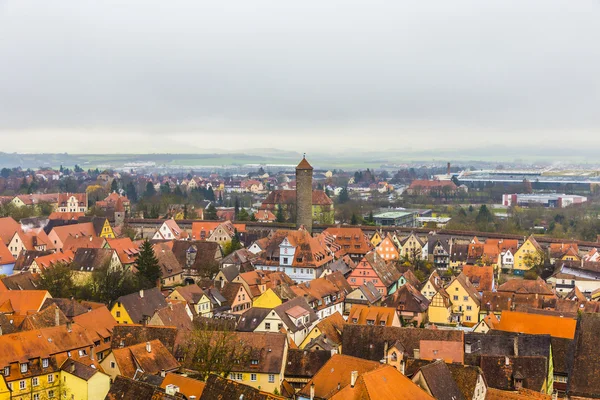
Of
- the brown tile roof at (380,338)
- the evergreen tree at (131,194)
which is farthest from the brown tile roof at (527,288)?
the evergreen tree at (131,194)

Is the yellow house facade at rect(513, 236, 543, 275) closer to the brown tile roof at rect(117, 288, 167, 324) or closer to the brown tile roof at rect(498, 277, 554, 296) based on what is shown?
the brown tile roof at rect(498, 277, 554, 296)

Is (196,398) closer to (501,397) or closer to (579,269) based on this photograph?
(501,397)

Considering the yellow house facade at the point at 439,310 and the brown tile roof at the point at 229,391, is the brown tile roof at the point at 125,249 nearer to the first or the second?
the yellow house facade at the point at 439,310

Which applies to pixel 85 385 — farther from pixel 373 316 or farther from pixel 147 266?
pixel 147 266

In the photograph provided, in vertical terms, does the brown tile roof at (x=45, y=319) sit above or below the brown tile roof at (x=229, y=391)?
below

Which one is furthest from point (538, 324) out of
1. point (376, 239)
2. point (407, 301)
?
point (376, 239)

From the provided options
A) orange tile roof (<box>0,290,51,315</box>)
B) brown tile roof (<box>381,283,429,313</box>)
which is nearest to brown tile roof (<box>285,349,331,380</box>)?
brown tile roof (<box>381,283,429,313</box>)
